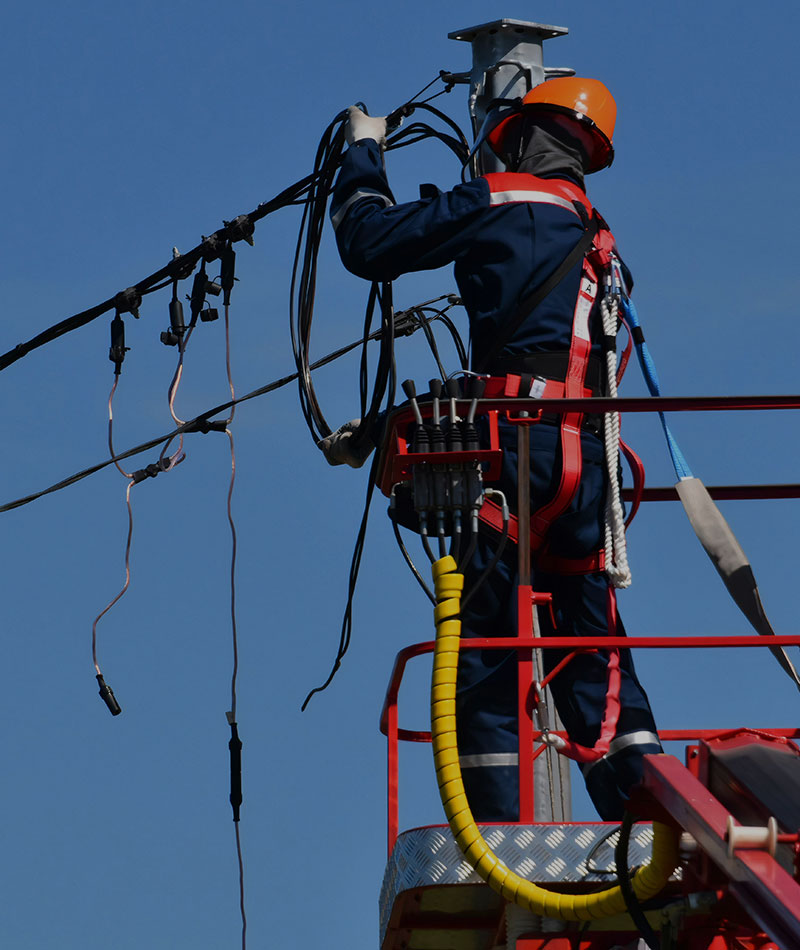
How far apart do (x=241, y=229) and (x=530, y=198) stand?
3.40 metres

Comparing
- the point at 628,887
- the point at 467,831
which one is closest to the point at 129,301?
the point at 467,831

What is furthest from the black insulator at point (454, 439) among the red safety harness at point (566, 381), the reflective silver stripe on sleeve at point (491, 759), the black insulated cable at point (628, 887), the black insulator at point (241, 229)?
the black insulator at point (241, 229)

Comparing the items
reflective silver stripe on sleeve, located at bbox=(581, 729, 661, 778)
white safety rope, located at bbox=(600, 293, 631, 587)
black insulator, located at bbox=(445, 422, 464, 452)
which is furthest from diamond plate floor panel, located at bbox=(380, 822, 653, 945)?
white safety rope, located at bbox=(600, 293, 631, 587)

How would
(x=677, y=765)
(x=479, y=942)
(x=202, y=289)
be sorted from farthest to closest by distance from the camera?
(x=202, y=289)
(x=479, y=942)
(x=677, y=765)

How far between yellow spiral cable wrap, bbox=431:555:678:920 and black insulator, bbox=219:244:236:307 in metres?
4.51

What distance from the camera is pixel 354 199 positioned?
6793 millimetres

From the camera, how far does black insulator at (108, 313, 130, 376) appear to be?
10.4 meters

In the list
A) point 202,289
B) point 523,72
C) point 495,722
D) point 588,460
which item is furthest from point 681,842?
point 202,289

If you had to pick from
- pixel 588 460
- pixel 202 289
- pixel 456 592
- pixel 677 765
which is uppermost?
pixel 202 289

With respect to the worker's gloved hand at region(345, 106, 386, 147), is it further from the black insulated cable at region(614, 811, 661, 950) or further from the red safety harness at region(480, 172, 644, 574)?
the black insulated cable at region(614, 811, 661, 950)

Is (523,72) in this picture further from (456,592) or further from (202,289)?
(456,592)

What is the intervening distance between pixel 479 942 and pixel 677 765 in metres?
2.03

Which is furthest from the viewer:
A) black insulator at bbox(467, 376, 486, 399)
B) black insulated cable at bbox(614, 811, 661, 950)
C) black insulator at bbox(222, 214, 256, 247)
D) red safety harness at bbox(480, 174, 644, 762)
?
black insulator at bbox(222, 214, 256, 247)

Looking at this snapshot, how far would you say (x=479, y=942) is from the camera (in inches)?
241
